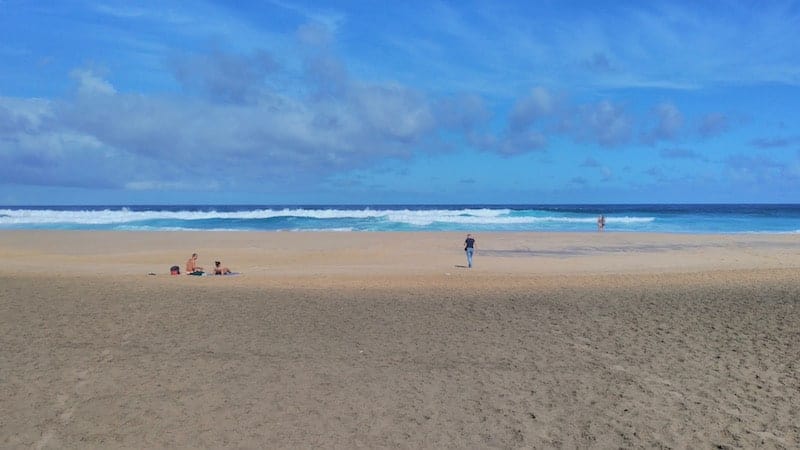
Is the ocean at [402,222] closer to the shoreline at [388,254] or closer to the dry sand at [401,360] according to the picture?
the shoreline at [388,254]

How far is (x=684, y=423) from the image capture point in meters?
6.22

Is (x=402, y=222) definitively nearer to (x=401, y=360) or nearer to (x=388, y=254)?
(x=388, y=254)

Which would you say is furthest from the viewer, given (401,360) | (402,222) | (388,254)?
(402,222)

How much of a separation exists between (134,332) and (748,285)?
13150 mm

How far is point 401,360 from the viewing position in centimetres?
840

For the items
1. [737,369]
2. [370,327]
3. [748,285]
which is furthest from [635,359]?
[748,285]

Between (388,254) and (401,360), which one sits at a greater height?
(388,254)

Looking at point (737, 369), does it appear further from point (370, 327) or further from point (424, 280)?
point (424, 280)

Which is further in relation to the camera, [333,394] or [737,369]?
[737,369]

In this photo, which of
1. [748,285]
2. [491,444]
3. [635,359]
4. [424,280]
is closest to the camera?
[491,444]

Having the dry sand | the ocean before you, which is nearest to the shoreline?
the dry sand

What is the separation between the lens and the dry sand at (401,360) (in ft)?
20.0

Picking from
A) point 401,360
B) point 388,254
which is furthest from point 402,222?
point 401,360

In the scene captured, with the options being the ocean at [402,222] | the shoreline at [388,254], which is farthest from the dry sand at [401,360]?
the ocean at [402,222]
